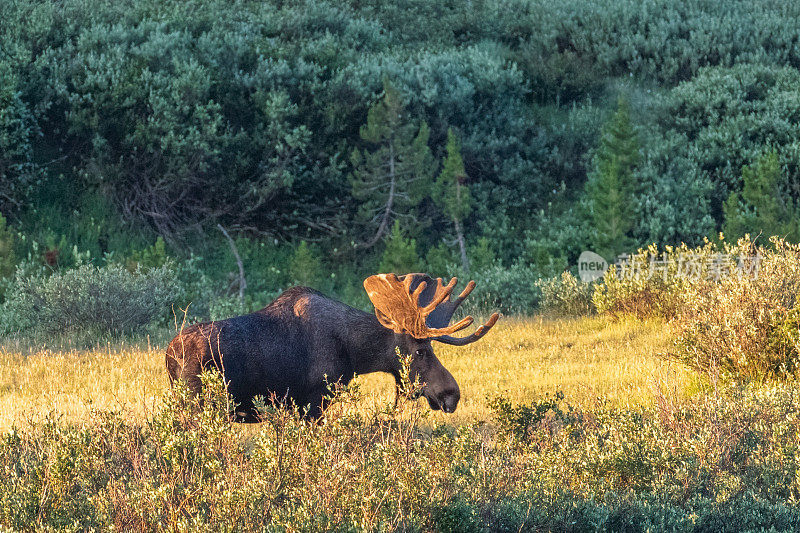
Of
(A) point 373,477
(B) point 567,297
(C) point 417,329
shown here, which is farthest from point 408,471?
(B) point 567,297

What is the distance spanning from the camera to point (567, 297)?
17547mm

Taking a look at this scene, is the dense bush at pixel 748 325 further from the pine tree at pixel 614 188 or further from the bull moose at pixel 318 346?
the pine tree at pixel 614 188

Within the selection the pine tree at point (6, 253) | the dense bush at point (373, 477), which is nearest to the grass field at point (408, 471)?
the dense bush at point (373, 477)

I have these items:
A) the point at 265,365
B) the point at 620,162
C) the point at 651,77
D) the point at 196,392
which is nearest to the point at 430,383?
the point at 265,365

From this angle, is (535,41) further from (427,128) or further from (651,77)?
(427,128)

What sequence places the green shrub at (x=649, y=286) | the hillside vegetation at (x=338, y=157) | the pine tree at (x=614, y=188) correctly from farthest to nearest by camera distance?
the hillside vegetation at (x=338, y=157) → the pine tree at (x=614, y=188) → the green shrub at (x=649, y=286)

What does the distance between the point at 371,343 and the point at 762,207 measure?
52.4 ft

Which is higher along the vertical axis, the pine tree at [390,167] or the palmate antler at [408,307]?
the palmate antler at [408,307]

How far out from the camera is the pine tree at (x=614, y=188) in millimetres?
20875

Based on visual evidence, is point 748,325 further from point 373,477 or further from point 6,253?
point 6,253

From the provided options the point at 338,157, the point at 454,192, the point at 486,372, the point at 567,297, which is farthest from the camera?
the point at 338,157

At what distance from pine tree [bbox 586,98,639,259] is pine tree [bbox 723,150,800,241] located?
6.80 ft

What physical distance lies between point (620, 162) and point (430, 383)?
49.1ft

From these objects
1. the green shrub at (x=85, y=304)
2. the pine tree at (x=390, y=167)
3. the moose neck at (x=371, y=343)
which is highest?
the moose neck at (x=371, y=343)
